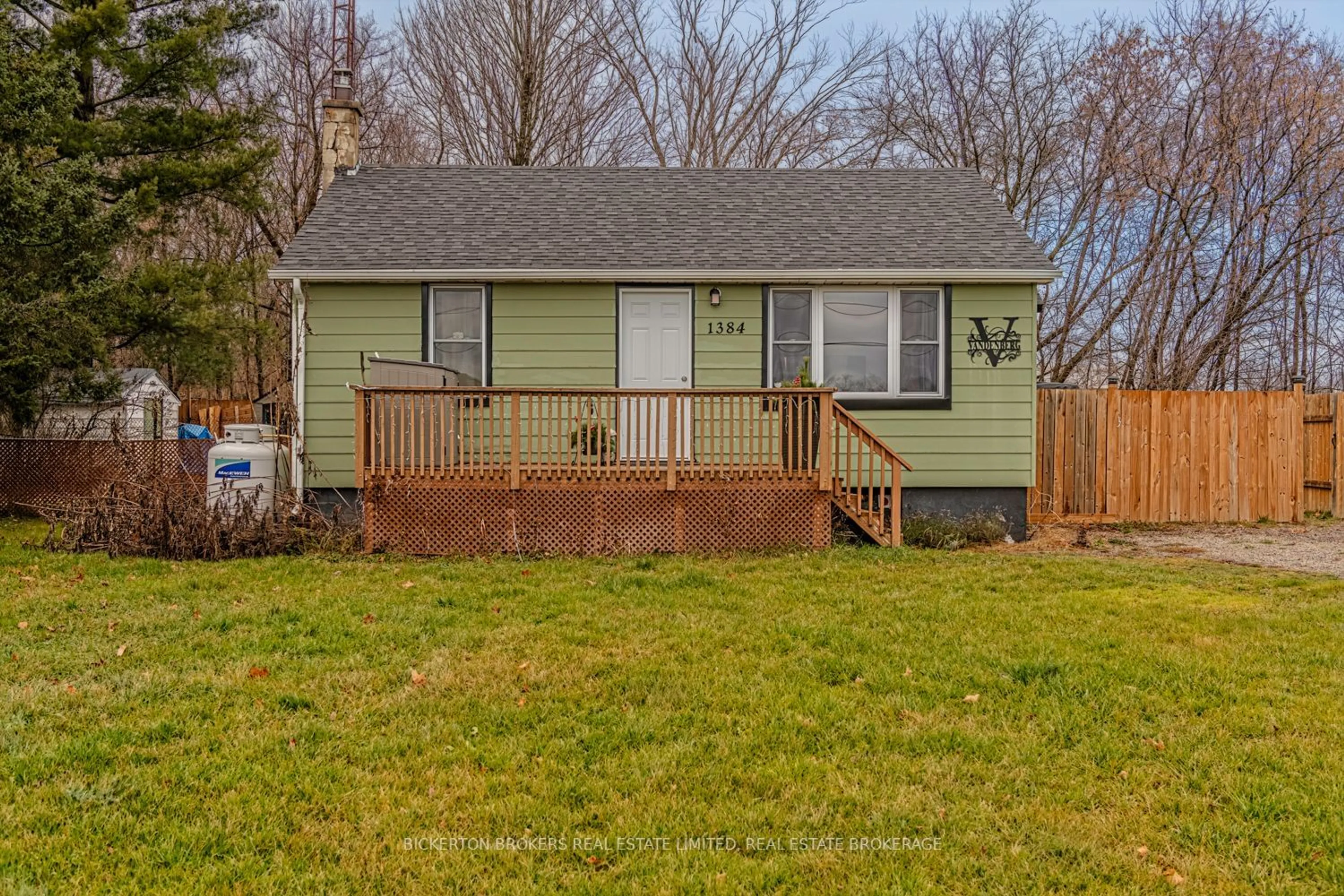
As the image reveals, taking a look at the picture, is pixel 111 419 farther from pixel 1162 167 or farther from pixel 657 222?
pixel 1162 167

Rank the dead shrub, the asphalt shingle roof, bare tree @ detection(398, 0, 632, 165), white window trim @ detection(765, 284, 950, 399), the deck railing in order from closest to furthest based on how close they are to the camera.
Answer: the dead shrub < the deck railing < the asphalt shingle roof < white window trim @ detection(765, 284, 950, 399) < bare tree @ detection(398, 0, 632, 165)

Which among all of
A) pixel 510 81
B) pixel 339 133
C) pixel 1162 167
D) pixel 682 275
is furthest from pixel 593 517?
pixel 510 81

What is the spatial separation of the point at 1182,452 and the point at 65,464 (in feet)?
44.6

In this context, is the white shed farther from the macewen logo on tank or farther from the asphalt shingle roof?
the macewen logo on tank

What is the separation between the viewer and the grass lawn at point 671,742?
7.55 feet

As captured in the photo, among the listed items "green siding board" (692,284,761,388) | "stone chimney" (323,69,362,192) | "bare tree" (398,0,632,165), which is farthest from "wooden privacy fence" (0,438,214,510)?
"bare tree" (398,0,632,165)

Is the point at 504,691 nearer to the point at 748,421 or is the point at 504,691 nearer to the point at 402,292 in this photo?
the point at 748,421

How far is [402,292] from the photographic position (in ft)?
28.2

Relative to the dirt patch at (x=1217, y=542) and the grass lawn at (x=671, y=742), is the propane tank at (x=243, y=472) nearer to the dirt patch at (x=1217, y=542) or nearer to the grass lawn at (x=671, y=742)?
the grass lawn at (x=671, y=742)

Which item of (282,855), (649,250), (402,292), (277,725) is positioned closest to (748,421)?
(649,250)

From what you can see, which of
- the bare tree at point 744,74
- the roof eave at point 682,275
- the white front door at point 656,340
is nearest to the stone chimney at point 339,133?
the roof eave at point 682,275

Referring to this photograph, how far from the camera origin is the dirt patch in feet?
22.9

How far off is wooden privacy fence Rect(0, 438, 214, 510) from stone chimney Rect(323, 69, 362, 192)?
3.90 meters

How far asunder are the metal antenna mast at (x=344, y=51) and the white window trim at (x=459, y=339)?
3.53m
